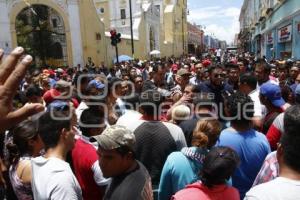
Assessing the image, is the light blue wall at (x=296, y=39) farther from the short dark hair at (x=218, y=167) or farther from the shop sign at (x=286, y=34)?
the short dark hair at (x=218, y=167)

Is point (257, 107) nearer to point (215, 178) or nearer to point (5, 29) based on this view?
point (215, 178)

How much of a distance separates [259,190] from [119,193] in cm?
102

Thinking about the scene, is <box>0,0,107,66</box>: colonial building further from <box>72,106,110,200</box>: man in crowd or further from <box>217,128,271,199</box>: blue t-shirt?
<box>217,128,271,199</box>: blue t-shirt

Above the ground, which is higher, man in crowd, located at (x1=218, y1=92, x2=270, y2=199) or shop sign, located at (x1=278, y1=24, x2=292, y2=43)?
shop sign, located at (x1=278, y1=24, x2=292, y2=43)

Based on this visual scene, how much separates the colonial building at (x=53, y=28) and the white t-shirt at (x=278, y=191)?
76.4ft

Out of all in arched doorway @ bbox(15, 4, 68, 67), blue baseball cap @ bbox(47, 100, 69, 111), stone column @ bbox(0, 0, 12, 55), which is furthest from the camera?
arched doorway @ bbox(15, 4, 68, 67)

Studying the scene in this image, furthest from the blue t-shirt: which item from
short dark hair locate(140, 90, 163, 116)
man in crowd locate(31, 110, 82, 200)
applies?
man in crowd locate(31, 110, 82, 200)

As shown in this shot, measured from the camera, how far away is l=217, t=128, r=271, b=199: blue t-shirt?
3.22m

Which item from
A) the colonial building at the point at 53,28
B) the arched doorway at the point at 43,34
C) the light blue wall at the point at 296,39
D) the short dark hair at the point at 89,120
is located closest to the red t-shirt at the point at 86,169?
the short dark hair at the point at 89,120

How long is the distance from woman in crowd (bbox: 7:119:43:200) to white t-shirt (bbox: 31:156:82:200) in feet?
1.35

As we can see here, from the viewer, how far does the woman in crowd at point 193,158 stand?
2.99 m

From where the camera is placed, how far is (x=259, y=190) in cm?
164

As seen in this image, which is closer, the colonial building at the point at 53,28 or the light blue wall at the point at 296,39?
the light blue wall at the point at 296,39

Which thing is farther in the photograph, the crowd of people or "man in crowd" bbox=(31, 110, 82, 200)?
"man in crowd" bbox=(31, 110, 82, 200)
